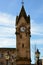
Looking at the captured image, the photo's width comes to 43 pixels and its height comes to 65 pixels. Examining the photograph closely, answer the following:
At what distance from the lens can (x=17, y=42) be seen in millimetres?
83875

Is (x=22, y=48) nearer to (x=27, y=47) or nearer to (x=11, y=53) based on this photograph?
(x=27, y=47)

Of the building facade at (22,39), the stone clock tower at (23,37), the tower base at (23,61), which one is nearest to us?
the tower base at (23,61)

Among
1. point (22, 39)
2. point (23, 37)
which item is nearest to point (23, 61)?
point (22, 39)

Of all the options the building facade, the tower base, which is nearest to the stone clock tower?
the building facade

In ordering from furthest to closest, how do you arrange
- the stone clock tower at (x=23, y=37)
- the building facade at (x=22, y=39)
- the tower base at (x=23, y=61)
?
the stone clock tower at (x=23, y=37) < the building facade at (x=22, y=39) < the tower base at (x=23, y=61)

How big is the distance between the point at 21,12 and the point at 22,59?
14.6 metres

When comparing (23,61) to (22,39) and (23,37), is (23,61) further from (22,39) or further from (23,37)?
(23,37)

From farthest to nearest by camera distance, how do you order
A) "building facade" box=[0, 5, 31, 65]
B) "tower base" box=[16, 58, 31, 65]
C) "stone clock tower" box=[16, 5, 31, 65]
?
"stone clock tower" box=[16, 5, 31, 65] < "building facade" box=[0, 5, 31, 65] < "tower base" box=[16, 58, 31, 65]

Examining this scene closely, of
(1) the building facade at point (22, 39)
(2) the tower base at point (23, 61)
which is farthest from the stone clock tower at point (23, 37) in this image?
(2) the tower base at point (23, 61)

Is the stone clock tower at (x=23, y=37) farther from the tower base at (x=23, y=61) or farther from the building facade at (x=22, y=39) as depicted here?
the tower base at (x=23, y=61)

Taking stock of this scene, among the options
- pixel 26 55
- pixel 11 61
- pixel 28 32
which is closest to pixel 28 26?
pixel 28 32

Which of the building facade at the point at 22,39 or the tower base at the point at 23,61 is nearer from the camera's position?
the tower base at the point at 23,61

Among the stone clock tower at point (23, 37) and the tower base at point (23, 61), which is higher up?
the stone clock tower at point (23, 37)

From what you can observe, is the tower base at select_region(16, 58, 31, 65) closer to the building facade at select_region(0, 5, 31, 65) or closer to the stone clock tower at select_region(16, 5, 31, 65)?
the building facade at select_region(0, 5, 31, 65)
